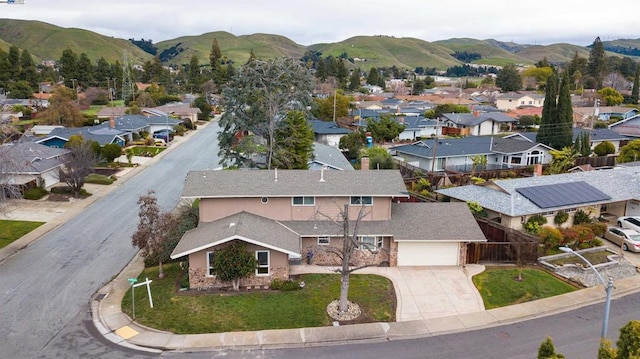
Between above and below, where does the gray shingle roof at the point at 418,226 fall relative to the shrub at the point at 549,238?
above

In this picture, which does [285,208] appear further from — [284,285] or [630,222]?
[630,222]

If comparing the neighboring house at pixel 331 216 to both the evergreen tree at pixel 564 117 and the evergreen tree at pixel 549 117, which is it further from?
the evergreen tree at pixel 564 117

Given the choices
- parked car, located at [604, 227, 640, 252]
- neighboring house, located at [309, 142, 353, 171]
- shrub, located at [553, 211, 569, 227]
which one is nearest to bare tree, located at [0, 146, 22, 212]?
neighboring house, located at [309, 142, 353, 171]

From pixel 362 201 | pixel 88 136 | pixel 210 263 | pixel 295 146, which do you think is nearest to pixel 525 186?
pixel 362 201

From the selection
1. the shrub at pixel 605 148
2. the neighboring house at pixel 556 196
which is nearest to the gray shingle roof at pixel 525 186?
the neighboring house at pixel 556 196

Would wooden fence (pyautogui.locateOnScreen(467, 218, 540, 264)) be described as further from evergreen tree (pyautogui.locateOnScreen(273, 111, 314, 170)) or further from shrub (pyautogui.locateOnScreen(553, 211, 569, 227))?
evergreen tree (pyautogui.locateOnScreen(273, 111, 314, 170))

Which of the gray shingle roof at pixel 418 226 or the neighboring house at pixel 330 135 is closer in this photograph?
the gray shingle roof at pixel 418 226
